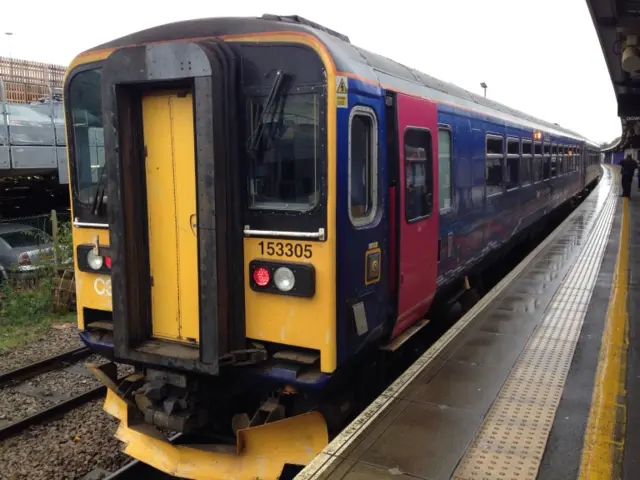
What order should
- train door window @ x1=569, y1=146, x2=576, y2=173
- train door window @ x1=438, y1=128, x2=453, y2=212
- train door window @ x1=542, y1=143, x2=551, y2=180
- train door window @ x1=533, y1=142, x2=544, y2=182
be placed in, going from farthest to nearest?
train door window @ x1=569, y1=146, x2=576, y2=173
train door window @ x1=542, y1=143, x2=551, y2=180
train door window @ x1=533, y1=142, x2=544, y2=182
train door window @ x1=438, y1=128, x2=453, y2=212

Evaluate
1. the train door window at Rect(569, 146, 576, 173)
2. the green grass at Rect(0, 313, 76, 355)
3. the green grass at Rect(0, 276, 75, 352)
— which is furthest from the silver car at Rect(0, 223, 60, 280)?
the train door window at Rect(569, 146, 576, 173)

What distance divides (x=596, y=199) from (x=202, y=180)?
2329 cm

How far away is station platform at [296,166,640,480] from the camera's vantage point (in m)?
3.41

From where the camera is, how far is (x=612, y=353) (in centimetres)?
530

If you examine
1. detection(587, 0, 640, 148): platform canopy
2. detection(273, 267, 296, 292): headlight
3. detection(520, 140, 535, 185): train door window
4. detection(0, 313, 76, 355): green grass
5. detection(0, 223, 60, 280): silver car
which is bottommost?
detection(0, 313, 76, 355): green grass

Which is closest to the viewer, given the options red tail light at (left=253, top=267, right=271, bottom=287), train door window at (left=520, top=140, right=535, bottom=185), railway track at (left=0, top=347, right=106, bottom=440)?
red tail light at (left=253, top=267, right=271, bottom=287)

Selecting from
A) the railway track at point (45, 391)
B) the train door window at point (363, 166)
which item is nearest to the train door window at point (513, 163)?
the train door window at point (363, 166)

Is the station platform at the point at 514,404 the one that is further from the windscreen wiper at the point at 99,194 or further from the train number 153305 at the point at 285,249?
the windscreen wiper at the point at 99,194

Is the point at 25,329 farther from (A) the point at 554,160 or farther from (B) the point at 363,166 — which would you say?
(A) the point at 554,160

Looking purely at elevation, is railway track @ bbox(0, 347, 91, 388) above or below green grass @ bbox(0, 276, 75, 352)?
below

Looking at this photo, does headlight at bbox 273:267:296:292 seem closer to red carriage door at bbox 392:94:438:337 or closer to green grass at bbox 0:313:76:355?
red carriage door at bbox 392:94:438:337

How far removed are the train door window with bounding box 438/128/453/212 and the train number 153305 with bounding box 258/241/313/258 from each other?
2.22 m

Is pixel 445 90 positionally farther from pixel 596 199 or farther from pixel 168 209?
pixel 596 199

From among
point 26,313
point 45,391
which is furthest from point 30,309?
point 45,391
